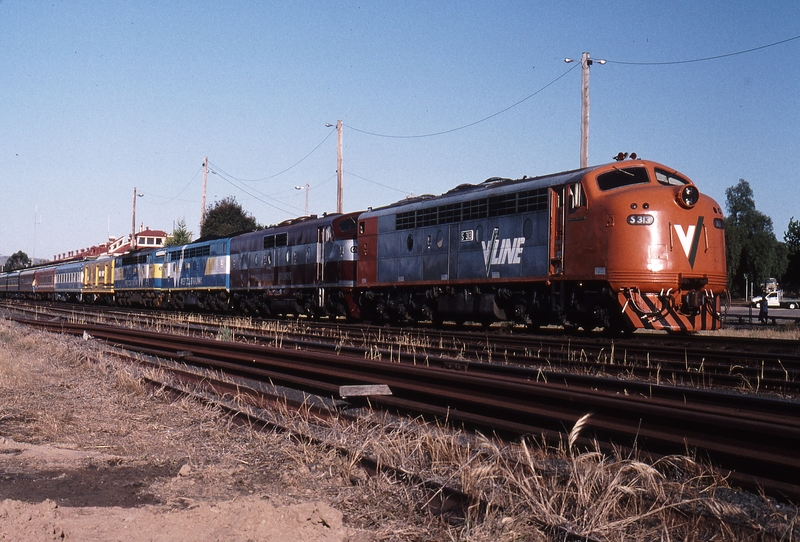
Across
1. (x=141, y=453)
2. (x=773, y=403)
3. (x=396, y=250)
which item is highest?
(x=396, y=250)

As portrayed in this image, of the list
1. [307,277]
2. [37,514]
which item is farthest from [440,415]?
[307,277]

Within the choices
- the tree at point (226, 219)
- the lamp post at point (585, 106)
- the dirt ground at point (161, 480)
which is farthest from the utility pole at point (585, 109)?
the tree at point (226, 219)

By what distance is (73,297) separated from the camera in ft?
183

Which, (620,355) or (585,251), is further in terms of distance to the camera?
(585,251)

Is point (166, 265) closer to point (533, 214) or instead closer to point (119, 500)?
point (533, 214)

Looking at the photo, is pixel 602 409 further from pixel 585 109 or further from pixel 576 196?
pixel 585 109

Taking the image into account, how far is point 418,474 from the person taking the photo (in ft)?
14.9

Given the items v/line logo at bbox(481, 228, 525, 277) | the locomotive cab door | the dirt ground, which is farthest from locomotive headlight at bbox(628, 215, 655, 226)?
the dirt ground

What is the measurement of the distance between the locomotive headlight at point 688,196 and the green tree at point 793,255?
296 feet

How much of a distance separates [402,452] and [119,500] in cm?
182

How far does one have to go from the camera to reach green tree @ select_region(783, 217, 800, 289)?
324ft

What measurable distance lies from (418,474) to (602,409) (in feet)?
4.71

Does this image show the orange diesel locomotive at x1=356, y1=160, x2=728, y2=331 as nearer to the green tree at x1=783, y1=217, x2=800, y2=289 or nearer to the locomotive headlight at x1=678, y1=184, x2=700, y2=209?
the locomotive headlight at x1=678, y1=184, x2=700, y2=209

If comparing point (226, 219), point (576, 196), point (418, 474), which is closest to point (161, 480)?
point (418, 474)
